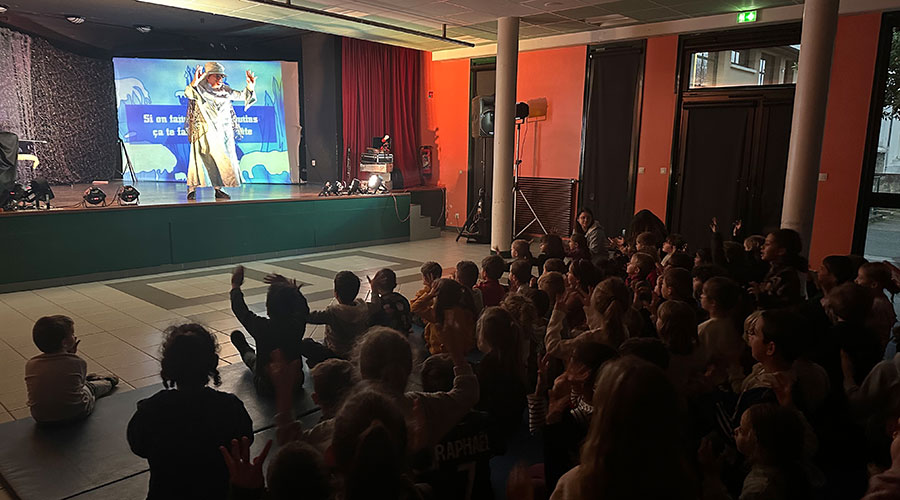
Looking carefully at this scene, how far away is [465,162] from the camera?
10.6 meters

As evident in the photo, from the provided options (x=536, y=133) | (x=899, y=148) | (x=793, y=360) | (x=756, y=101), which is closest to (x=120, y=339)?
(x=793, y=360)

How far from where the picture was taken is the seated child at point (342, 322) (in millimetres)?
3551

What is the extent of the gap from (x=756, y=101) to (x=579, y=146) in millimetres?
2438

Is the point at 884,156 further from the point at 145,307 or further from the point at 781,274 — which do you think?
the point at 145,307

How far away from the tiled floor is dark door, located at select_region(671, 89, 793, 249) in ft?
9.74

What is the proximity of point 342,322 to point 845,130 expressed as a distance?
6.32 meters

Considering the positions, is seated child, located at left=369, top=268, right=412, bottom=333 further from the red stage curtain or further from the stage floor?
the red stage curtain

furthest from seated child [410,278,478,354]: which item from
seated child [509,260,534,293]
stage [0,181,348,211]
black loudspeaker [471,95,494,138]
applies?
black loudspeaker [471,95,494,138]

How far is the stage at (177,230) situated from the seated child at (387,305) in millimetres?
4301

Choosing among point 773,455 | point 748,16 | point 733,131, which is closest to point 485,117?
point 733,131

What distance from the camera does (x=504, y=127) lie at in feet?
26.4

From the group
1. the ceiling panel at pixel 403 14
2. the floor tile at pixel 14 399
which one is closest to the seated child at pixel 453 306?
the floor tile at pixel 14 399

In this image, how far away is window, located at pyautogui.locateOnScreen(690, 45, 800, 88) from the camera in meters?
7.25

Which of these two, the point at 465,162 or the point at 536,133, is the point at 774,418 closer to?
the point at 536,133
